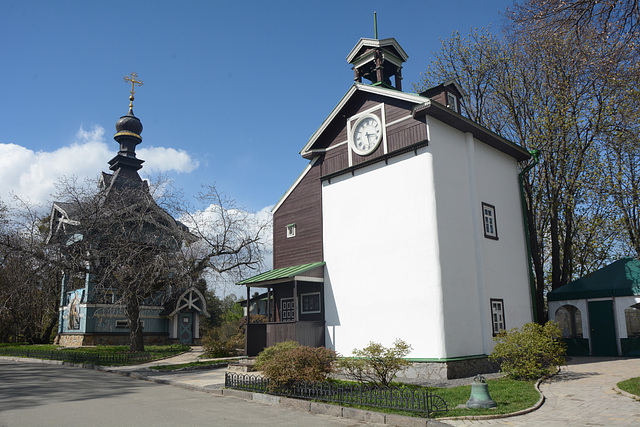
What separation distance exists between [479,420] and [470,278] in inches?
A: 297

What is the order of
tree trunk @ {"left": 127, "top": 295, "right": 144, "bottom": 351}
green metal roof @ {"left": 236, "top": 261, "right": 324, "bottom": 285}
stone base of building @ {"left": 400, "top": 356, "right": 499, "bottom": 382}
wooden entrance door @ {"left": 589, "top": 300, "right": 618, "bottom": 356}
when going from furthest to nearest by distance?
tree trunk @ {"left": 127, "top": 295, "right": 144, "bottom": 351} → wooden entrance door @ {"left": 589, "top": 300, "right": 618, "bottom": 356} → green metal roof @ {"left": 236, "top": 261, "right": 324, "bottom": 285} → stone base of building @ {"left": 400, "top": 356, "right": 499, "bottom": 382}

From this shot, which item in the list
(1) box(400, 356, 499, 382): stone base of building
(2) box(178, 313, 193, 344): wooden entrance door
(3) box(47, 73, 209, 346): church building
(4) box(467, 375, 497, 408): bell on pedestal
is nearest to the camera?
(4) box(467, 375, 497, 408): bell on pedestal

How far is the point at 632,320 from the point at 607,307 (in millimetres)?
1152

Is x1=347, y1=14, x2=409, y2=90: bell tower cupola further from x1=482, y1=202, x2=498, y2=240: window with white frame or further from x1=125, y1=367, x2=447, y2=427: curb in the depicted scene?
x1=125, y1=367, x2=447, y2=427: curb

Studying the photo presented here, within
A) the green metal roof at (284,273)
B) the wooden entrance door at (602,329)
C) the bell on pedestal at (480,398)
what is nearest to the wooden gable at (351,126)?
the green metal roof at (284,273)

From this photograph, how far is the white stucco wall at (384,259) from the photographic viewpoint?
47.1 ft

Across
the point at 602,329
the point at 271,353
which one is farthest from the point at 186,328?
the point at 602,329

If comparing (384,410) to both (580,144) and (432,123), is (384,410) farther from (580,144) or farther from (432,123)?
(580,144)

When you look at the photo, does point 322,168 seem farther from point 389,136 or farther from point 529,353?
point 529,353

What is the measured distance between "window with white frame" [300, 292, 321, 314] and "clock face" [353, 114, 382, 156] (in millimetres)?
Result: 6146

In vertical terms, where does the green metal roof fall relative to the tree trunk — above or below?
above

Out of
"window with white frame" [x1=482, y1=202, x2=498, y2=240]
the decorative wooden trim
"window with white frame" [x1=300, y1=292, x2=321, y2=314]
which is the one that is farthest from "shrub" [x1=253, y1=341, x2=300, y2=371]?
"window with white frame" [x1=482, y1=202, x2=498, y2=240]

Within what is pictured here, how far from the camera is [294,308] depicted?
58.0ft

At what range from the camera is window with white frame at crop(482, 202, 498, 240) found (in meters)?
16.8
